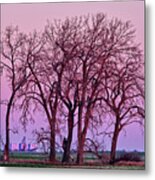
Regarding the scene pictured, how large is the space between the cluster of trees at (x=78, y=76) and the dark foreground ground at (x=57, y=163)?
2 cm

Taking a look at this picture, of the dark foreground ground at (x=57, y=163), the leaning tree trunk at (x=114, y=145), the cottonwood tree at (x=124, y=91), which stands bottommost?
the dark foreground ground at (x=57, y=163)

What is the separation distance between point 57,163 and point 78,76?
11.9 inches

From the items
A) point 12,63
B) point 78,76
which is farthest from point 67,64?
point 12,63

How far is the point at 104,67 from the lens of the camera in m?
1.73

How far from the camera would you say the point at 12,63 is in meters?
1.78

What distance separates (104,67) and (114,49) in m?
0.07

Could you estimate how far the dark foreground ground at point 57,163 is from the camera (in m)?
1.71

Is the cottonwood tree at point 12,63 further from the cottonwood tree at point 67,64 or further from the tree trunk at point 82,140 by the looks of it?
the tree trunk at point 82,140

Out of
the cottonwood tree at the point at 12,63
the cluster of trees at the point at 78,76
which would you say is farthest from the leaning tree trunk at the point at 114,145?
the cottonwood tree at the point at 12,63

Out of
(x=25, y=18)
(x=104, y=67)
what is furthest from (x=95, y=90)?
(x=25, y=18)

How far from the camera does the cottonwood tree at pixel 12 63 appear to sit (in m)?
1.77

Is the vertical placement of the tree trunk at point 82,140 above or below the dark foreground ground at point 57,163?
above

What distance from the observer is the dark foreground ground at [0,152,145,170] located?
1.71 m

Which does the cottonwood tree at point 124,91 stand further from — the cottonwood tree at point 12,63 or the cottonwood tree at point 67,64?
the cottonwood tree at point 12,63
